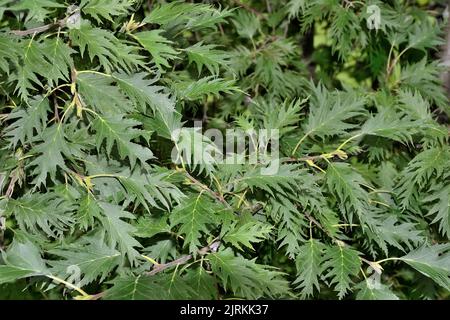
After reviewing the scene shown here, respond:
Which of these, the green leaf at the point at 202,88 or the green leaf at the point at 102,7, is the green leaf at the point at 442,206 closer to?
the green leaf at the point at 202,88

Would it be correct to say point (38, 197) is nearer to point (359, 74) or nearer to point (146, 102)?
point (146, 102)

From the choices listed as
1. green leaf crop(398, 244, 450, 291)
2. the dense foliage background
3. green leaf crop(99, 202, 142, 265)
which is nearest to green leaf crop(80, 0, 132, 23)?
the dense foliage background

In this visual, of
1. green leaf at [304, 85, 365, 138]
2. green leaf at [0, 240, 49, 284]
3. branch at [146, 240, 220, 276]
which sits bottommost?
branch at [146, 240, 220, 276]

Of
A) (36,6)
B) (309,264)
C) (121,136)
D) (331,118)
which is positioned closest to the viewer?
(36,6)

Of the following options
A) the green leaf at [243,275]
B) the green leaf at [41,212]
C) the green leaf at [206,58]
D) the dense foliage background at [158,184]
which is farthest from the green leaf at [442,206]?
the green leaf at [41,212]

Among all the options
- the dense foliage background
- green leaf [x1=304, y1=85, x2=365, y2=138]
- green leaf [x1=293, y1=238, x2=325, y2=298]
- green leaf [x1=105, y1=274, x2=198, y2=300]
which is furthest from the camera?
green leaf [x1=304, y1=85, x2=365, y2=138]

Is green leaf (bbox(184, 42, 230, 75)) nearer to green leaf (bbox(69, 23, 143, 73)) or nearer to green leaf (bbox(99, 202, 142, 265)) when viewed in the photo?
green leaf (bbox(69, 23, 143, 73))

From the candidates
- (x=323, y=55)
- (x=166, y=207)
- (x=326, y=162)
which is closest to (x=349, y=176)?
(x=326, y=162)

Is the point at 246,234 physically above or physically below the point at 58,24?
below

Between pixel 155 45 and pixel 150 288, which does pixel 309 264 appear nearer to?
pixel 150 288

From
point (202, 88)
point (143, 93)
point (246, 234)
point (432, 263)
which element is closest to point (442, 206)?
point (432, 263)

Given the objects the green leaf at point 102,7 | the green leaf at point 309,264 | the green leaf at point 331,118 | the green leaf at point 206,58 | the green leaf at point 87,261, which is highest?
the green leaf at point 102,7

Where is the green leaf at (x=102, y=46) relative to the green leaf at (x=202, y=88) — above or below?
above

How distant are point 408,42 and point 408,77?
0.15 m
